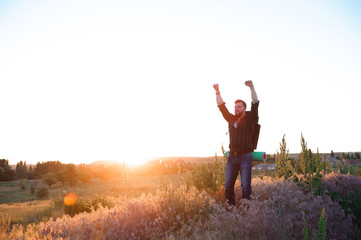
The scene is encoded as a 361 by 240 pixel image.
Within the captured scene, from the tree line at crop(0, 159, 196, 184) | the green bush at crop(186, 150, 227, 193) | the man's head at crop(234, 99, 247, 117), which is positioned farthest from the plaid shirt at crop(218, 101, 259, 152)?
the tree line at crop(0, 159, 196, 184)

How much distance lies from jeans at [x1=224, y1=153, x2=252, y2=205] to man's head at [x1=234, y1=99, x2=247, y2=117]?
3.24 feet

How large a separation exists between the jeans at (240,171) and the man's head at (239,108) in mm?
987

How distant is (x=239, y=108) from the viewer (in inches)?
241

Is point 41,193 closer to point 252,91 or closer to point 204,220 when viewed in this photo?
point 204,220

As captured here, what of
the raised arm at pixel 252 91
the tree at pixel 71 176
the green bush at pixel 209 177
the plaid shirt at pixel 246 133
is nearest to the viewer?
the raised arm at pixel 252 91

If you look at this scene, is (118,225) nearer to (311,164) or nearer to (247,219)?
(247,219)

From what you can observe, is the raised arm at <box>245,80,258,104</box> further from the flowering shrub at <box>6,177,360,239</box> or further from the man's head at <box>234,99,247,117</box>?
the flowering shrub at <box>6,177,360,239</box>

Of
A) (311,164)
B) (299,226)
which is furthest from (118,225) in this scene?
(311,164)

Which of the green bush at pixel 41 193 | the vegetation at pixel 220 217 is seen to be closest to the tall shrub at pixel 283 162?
the vegetation at pixel 220 217

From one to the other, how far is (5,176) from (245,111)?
42.1 metres

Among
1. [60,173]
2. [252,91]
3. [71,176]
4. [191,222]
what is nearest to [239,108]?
[252,91]

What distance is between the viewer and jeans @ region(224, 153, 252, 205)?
220 inches

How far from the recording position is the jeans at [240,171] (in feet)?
18.3

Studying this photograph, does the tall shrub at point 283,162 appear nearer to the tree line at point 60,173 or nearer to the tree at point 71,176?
the tree line at point 60,173
